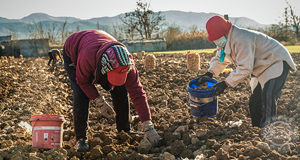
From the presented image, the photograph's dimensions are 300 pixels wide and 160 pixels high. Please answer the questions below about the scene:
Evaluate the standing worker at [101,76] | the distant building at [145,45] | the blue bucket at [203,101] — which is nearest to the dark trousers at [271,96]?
the blue bucket at [203,101]

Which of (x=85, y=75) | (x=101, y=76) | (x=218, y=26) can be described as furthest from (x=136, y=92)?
(x=218, y=26)

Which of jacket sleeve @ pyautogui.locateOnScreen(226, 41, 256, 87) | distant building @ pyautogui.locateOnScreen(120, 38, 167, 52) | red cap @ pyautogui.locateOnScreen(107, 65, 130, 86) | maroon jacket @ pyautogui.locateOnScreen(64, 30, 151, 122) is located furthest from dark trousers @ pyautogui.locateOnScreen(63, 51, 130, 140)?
distant building @ pyautogui.locateOnScreen(120, 38, 167, 52)

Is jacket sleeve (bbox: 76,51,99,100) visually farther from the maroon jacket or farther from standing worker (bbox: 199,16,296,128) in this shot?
standing worker (bbox: 199,16,296,128)

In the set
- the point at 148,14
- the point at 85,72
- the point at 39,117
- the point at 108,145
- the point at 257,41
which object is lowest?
the point at 108,145

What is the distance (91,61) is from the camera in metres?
2.16

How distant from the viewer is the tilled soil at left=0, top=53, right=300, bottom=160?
2283mm

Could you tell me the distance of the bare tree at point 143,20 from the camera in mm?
22094

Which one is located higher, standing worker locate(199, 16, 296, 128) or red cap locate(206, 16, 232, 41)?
red cap locate(206, 16, 232, 41)

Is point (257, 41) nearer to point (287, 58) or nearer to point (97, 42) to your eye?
point (287, 58)

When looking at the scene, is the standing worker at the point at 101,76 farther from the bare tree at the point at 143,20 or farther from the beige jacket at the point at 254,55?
the bare tree at the point at 143,20

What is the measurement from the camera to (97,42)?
2.25 metres

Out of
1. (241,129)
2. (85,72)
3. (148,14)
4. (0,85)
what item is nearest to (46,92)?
(0,85)

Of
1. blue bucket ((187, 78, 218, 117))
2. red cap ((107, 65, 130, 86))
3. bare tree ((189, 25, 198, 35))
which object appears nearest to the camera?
red cap ((107, 65, 130, 86))

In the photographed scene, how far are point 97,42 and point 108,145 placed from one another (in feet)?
3.19
